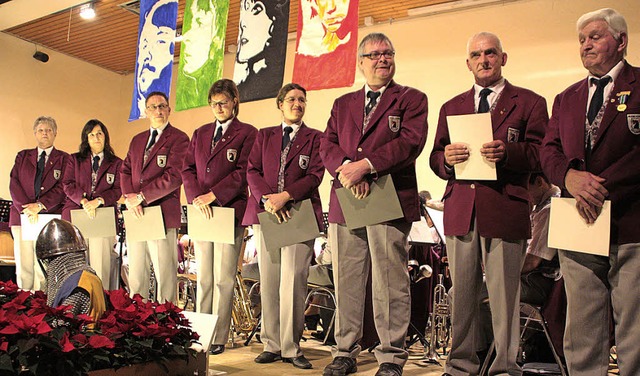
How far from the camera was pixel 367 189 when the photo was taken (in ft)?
10.9

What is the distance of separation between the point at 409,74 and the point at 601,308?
24.1 ft

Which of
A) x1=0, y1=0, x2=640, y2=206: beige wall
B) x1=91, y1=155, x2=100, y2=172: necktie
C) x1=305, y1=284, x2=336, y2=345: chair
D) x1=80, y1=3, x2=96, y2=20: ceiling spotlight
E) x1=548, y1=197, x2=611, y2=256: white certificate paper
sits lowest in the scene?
x1=305, y1=284, x2=336, y2=345: chair

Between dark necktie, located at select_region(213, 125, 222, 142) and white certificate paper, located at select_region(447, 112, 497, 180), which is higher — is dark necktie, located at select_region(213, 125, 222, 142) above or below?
above

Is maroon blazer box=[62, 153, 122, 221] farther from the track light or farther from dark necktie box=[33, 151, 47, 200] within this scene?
the track light

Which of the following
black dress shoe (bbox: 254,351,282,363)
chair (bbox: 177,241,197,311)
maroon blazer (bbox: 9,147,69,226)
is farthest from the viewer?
maroon blazer (bbox: 9,147,69,226)

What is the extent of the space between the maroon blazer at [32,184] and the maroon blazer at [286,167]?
293 cm

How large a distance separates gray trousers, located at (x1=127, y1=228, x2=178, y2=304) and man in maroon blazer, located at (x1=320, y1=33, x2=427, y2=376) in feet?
5.04

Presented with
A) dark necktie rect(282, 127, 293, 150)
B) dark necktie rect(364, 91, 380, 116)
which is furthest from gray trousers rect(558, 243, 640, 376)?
dark necktie rect(282, 127, 293, 150)

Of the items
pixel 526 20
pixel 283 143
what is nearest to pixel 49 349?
pixel 283 143

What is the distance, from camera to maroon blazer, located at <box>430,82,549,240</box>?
2967 mm

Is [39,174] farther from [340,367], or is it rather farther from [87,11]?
[340,367]

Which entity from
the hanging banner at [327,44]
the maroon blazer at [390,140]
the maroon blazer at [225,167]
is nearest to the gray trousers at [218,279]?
the maroon blazer at [225,167]

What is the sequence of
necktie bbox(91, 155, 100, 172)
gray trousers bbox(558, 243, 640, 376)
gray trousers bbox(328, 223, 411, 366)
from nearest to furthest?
gray trousers bbox(558, 243, 640, 376) < gray trousers bbox(328, 223, 411, 366) < necktie bbox(91, 155, 100, 172)

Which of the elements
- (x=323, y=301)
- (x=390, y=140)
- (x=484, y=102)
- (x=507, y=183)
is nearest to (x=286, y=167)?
(x=390, y=140)
